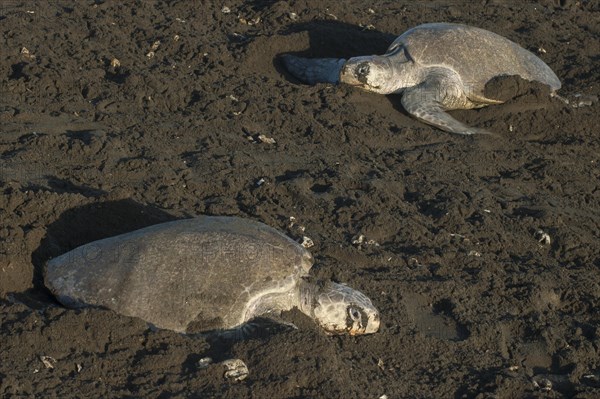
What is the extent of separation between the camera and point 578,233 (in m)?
6.14

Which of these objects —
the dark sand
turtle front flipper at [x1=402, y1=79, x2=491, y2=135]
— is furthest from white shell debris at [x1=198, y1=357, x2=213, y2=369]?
turtle front flipper at [x1=402, y1=79, x2=491, y2=135]

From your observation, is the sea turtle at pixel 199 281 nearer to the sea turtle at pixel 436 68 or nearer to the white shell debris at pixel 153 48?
the sea turtle at pixel 436 68

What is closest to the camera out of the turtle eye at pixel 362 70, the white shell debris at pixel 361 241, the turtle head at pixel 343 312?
the turtle head at pixel 343 312

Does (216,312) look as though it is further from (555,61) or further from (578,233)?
(555,61)

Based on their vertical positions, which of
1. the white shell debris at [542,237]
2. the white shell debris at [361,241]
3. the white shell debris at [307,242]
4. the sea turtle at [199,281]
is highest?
the sea turtle at [199,281]

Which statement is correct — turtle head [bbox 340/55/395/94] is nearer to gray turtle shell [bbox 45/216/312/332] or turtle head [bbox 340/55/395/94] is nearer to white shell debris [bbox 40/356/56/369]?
gray turtle shell [bbox 45/216/312/332]

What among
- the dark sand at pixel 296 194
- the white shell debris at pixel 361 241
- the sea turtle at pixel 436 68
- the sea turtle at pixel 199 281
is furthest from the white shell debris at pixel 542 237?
the sea turtle at pixel 436 68

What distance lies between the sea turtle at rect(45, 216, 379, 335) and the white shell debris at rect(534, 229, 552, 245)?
1.74m

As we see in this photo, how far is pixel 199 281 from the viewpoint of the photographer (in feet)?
14.8

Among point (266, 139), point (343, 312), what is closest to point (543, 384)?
point (343, 312)

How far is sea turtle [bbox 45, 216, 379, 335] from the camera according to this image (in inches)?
176

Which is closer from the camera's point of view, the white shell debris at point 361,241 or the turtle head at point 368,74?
the white shell debris at point 361,241

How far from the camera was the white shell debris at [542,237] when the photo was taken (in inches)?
237

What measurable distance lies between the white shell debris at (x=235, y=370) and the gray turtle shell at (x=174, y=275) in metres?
0.44
